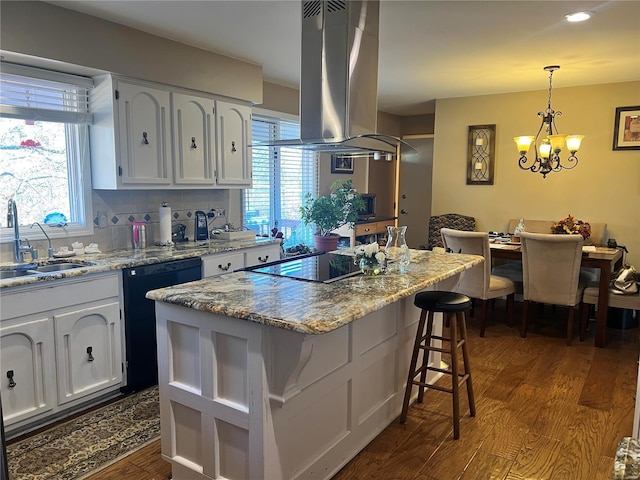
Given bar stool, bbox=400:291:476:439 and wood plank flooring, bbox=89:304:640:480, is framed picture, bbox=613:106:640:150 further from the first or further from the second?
bar stool, bbox=400:291:476:439

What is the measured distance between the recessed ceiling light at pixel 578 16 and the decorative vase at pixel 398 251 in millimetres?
1753

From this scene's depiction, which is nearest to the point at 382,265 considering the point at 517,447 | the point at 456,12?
the point at 517,447

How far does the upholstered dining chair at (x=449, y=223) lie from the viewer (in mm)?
5906

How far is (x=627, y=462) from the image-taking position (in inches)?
37.6

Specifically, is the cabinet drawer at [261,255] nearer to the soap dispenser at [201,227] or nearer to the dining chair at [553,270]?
the soap dispenser at [201,227]

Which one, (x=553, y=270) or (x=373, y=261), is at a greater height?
(x=373, y=261)

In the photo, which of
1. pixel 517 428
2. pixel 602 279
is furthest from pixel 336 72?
pixel 602 279

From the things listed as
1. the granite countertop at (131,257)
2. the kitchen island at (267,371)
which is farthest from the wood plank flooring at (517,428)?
the granite countertop at (131,257)

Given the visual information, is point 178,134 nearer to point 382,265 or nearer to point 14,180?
point 14,180

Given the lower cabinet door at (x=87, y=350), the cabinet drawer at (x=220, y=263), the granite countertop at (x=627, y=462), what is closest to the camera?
the granite countertop at (x=627, y=462)

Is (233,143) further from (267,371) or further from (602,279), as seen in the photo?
(602,279)

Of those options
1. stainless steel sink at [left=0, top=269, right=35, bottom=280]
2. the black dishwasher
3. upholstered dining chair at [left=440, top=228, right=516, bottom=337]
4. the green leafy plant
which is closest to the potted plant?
the green leafy plant

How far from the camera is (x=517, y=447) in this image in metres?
2.55

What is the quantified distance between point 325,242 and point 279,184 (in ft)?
2.70
